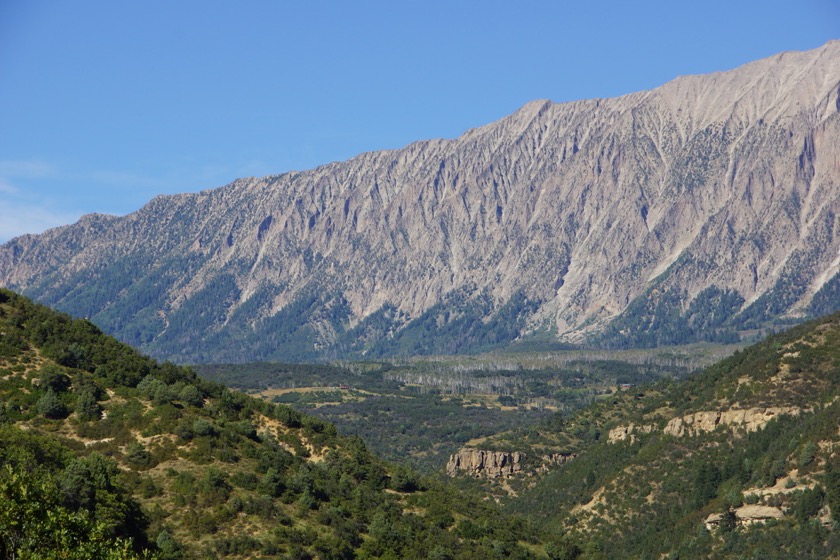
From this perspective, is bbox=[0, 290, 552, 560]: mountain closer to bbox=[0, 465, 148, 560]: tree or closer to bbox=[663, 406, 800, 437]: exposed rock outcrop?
bbox=[0, 465, 148, 560]: tree

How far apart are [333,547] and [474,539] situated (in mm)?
21173

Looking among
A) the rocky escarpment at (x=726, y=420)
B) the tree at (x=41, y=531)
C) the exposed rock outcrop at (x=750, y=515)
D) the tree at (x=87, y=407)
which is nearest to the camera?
the tree at (x=41, y=531)

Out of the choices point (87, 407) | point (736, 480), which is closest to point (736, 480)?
point (736, 480)

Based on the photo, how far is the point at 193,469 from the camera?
93312mm

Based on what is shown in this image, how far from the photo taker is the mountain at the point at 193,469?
82.2 m

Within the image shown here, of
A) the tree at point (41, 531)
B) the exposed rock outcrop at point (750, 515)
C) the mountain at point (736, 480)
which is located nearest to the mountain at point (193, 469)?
the tree at point (41, 531)

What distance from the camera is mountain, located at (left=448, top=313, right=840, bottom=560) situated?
14725cm

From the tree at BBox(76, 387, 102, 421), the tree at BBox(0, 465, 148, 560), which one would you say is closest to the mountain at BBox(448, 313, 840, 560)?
the tree at BBox(76, 387, 102, 421)

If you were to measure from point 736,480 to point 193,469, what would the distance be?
324 ft

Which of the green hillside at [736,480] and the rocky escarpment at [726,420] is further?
the rocky escarpment at [726,420]

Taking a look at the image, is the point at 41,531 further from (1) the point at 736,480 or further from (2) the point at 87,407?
(1) the point at 736,480

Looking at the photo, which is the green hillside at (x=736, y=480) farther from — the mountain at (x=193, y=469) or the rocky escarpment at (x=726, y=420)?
the mountain at (x=193, y=469)

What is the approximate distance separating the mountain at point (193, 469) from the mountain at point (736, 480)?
3374cm

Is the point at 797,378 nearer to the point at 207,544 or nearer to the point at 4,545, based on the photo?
the point at 207,544
